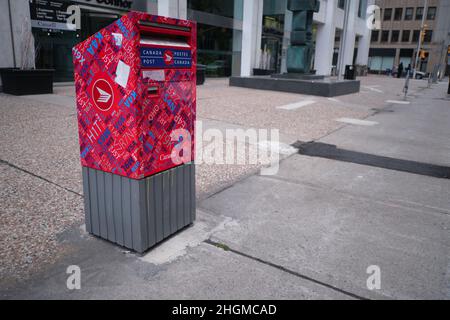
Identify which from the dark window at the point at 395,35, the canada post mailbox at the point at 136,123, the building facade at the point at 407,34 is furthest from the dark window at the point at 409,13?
the canada post mailbox at the point at 136,123

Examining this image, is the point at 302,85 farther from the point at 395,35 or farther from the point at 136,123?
the point at 395,35

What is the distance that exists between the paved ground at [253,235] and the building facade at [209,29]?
28.8ft

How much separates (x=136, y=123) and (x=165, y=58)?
58 centimetres

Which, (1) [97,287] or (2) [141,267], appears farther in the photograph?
(2) [141,267]

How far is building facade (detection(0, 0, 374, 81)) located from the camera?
13.0 metres

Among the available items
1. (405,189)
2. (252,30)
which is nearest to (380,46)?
(252,30)

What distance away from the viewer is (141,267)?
8.98 feet

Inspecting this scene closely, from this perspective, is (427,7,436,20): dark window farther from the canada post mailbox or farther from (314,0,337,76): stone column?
the canada post mailbox

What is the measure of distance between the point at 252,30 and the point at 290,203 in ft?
75.4

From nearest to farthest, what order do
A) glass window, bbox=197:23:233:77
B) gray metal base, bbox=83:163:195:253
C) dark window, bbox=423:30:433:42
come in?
gray metal base, bbox=83:163:195:253, glass window, bbox=197:23:233:77, dark window, bbox=423:30:433:42

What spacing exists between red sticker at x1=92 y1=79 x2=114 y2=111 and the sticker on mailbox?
1.13 feet

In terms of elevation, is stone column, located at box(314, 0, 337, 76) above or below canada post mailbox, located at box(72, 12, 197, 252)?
above

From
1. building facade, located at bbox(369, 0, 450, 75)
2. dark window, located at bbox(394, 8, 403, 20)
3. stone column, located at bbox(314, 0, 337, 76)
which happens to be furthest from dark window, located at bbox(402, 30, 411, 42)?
stone column, located at bbox(314, 0, 337, 76)
